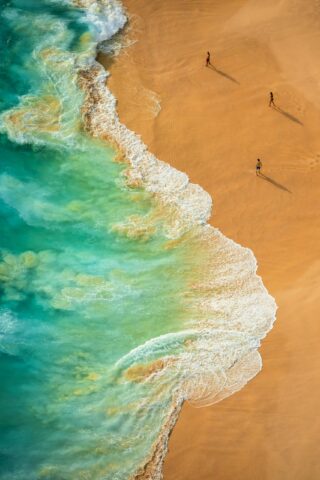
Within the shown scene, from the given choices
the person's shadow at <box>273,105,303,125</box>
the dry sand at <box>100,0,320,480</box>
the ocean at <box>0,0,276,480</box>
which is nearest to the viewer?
the dry sand at <box>100,0,320,480</box>

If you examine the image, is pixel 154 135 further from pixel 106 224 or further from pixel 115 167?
pixel 106 224

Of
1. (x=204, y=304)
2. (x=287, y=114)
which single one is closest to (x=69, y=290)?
(x=204, y=304)

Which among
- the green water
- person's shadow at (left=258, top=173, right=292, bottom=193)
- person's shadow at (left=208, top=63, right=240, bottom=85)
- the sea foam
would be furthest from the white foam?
person's shadow at (left=208, top=63, right=240, bottom=85)

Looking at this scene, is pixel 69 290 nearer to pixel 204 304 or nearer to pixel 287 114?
pixel 204 304

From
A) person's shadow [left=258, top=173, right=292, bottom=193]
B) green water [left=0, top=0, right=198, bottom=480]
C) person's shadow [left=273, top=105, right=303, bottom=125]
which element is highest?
person's shadow [left=273, top=105, right=303, bottom=125]

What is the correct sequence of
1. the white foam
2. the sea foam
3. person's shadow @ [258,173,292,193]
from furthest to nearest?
person's shadow @ [258,173,292,193] < the white foam < the sea foam

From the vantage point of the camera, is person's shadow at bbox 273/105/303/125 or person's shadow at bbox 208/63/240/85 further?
person's shadow at bbox 208/63/240/85

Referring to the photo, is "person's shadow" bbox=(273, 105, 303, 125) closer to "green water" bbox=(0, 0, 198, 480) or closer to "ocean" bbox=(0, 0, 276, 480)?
"ocean" bbox=(0, 0, 276, 480)

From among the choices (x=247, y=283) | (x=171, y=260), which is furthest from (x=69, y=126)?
(x=247, y=283)
